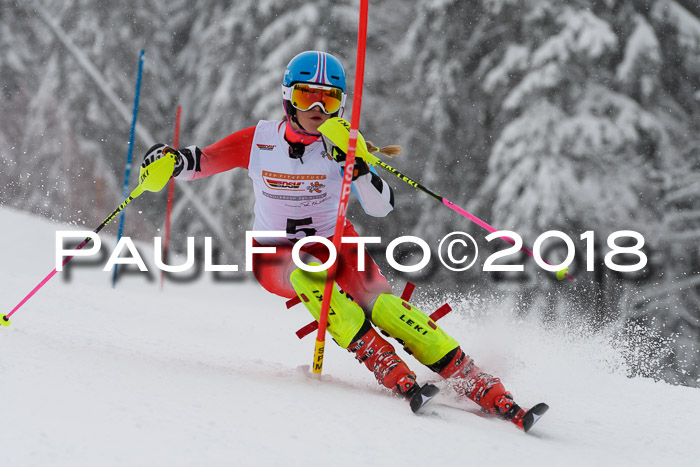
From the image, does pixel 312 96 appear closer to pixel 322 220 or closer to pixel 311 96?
pixel 311 96

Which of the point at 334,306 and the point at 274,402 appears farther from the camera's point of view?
the point at 334,306

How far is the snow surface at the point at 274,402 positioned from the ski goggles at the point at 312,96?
132cm

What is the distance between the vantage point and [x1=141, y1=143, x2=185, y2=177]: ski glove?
3605 mm

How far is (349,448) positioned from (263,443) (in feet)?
0.91

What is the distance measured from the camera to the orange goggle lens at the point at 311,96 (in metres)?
3.59

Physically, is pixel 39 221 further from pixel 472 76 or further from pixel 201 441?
pixel 201 441

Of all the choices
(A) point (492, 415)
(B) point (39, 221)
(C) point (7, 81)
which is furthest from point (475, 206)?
(C) point (7, 81)

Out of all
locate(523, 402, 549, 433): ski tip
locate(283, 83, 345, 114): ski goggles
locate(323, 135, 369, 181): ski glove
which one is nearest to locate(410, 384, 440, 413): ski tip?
locate(523, 402, 549, 433): ski tip

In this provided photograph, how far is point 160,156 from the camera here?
361cm

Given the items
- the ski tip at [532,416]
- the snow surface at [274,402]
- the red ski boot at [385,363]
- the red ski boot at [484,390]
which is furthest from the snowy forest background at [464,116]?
the red ski boot at [385,363]

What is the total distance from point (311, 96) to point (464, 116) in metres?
9.61

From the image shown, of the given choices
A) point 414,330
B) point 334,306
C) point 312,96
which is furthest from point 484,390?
point 312,96

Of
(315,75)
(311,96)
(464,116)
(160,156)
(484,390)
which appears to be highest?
(315,75)

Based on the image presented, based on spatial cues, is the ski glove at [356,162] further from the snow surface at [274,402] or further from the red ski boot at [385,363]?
the snow surface at [274,402]
